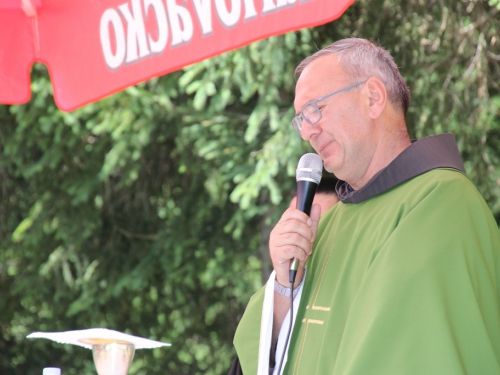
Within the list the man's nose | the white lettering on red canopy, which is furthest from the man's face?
the white lettering on red canopy

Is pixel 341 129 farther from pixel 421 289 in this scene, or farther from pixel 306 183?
pixel 421 289

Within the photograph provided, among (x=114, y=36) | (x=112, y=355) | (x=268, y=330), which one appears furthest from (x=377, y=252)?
(x=114, y=36)

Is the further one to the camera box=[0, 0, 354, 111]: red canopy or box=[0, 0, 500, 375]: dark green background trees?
box=[0, 0, 500, 375]: dark green background trees

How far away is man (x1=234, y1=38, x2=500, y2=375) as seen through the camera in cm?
179

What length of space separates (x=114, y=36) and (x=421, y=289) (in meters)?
2.19

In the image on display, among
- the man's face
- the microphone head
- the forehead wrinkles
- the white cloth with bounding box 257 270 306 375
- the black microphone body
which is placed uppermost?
the forehead wrinkles

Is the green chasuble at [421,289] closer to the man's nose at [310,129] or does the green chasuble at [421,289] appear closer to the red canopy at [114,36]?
the man's nose at [310,129]

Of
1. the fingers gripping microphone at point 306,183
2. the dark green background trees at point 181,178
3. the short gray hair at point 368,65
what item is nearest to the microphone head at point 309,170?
the fingers gripping microphone at point 306,183

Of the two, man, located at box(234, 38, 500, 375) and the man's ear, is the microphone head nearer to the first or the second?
man, located at box(234, 38, 500, 375)

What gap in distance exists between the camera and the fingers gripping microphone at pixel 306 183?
2.25 m

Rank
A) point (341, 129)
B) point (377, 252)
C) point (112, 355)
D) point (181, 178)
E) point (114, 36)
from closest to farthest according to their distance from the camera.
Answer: point (377, 252)
point (341, 129)
point (112, 355)
point (114, 36)
point (181, 178)

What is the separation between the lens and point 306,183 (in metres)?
2.28

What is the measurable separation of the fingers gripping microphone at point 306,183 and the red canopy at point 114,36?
2.84 ft

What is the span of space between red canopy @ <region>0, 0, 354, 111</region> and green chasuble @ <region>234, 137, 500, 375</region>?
122 cm
